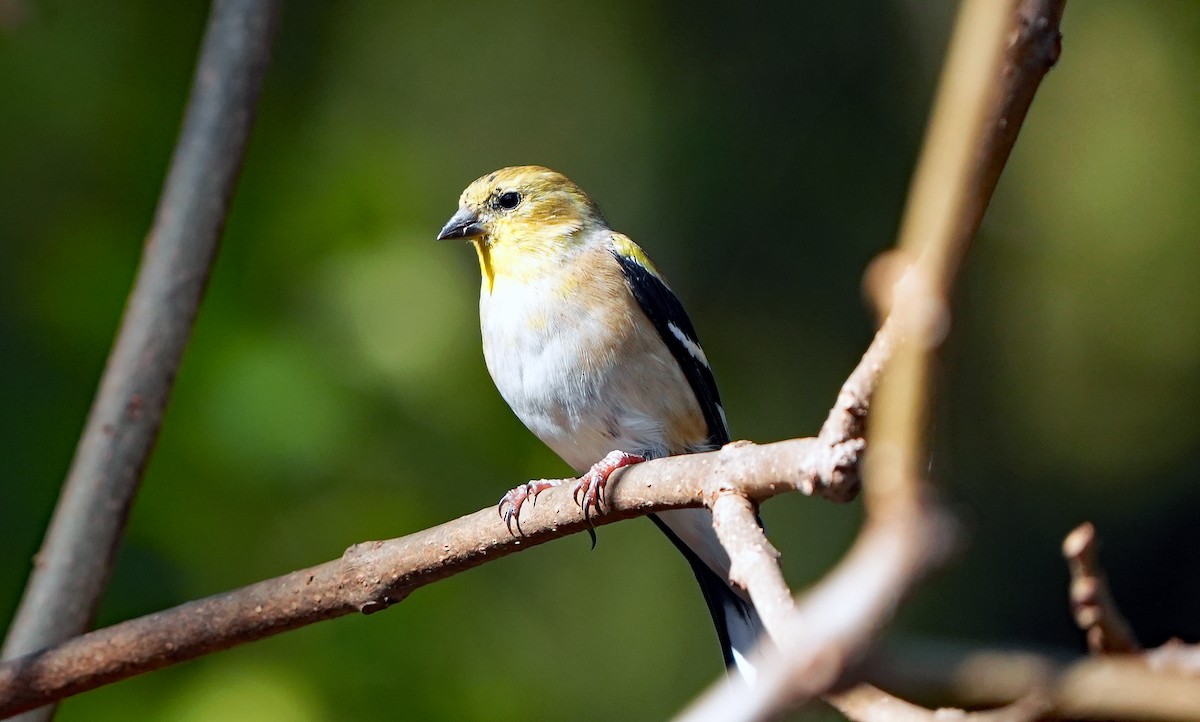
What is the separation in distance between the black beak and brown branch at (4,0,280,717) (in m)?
0.77

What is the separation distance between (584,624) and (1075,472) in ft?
9.39

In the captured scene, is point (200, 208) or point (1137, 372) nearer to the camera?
point (200, 208)

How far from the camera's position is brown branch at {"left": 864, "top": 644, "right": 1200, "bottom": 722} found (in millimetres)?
955

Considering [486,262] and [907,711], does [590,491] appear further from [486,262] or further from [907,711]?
[486,262]

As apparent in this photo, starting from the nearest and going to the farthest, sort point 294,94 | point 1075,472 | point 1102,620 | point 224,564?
1. point 1102,620
2. point 224,564
3. point 294,94
4. point 1075,472

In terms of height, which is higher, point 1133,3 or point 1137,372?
point 1133,3

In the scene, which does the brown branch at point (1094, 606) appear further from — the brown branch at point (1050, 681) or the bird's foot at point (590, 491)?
the bird's foot at point (590, 491)

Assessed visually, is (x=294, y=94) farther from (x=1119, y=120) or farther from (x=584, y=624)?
(x=1119, y=120)

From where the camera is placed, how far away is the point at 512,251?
379cm

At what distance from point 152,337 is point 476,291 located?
1.85 meters

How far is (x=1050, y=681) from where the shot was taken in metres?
1.14

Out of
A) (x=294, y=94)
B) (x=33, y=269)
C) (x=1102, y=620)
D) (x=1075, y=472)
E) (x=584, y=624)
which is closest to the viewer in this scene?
(x=1102, y=620)

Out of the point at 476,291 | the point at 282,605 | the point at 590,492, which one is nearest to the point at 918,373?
the point at 590,492

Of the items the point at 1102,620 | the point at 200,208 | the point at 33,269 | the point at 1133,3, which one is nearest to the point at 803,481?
the point at 1102,620
